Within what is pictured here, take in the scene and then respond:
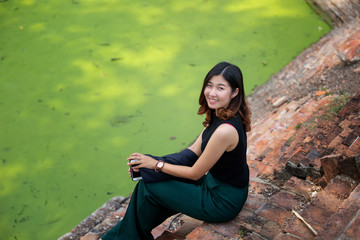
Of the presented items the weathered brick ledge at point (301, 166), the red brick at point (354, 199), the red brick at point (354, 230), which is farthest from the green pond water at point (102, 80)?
the red brick at point (354, 230)

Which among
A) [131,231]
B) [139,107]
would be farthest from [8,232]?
[139,107]

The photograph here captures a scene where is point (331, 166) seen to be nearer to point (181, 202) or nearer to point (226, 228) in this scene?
point (226, 228)

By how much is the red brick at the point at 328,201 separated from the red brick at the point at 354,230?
0.95 feet

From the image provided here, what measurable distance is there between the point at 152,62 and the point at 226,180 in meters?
3.08

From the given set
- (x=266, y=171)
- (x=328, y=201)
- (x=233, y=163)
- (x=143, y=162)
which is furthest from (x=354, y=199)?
Result: (x=143, y=162)

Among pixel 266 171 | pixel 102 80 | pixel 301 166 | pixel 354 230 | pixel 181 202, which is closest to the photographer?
pixel 354 230

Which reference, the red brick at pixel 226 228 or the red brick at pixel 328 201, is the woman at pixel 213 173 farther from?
the red brick at pixel 328 201

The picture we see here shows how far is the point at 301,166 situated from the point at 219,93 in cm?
70

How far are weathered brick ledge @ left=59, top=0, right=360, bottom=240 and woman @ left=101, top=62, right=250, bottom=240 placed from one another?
0.43 ft

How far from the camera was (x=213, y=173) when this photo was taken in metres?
2.00

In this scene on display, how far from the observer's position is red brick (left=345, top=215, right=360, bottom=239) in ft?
4.57

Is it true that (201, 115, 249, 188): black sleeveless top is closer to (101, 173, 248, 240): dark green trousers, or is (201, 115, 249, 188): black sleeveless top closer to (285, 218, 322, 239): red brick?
(101, 173, 248, 240): dark green trousers

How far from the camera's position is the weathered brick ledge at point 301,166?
5.70ft

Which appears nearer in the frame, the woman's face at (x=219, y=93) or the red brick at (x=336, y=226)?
the red brick at (x=336, y=226)
